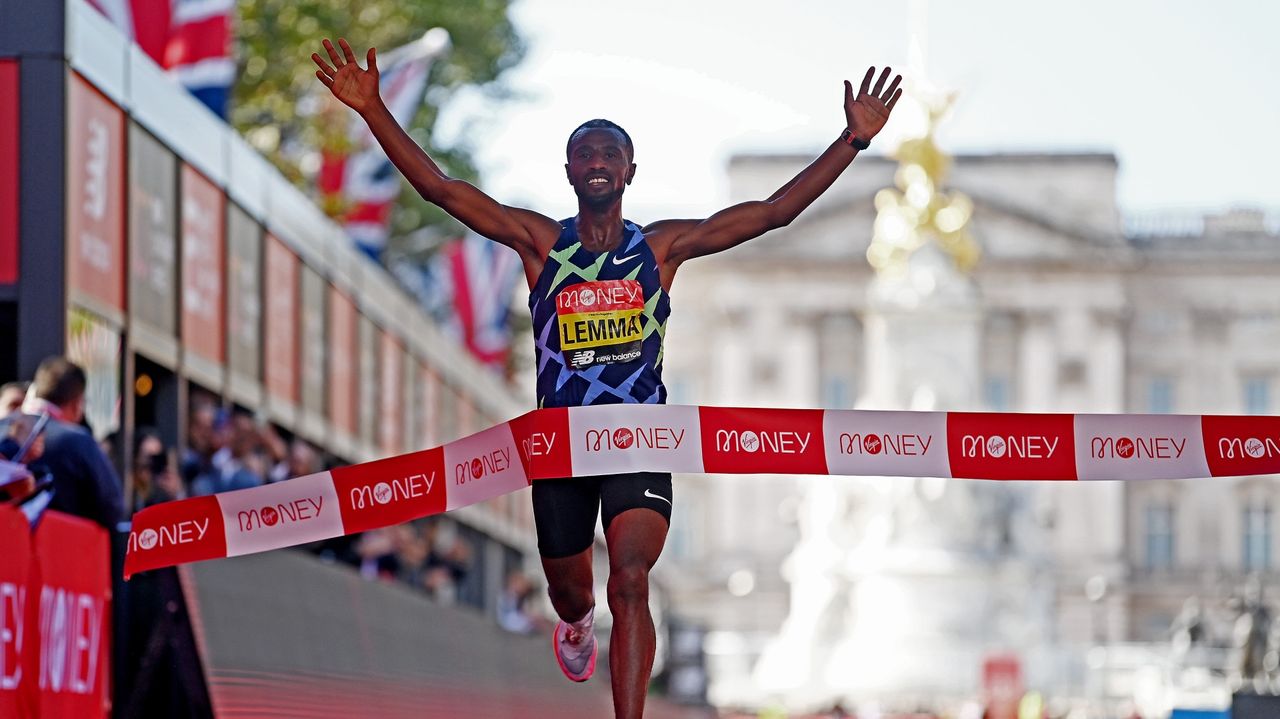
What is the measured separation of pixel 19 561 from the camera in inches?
414

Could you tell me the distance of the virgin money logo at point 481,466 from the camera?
360 inches

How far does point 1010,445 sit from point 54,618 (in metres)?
3.93

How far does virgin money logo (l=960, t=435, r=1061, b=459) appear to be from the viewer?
9242mm

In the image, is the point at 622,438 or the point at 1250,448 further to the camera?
the point at 1250,448

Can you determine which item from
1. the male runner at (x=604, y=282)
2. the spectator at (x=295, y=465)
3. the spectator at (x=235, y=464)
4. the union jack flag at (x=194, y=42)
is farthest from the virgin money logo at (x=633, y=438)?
the union jack flag at (x=194, y=42)

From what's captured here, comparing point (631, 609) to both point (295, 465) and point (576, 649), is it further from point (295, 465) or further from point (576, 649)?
Answer: point (295, 465)

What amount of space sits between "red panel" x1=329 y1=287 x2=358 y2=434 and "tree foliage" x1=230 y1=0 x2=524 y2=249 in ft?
12.9

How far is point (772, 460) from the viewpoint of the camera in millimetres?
9055

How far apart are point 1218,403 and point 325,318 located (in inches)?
3374

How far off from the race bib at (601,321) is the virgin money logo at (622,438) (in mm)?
223

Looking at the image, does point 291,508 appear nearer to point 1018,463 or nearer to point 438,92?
point 1018,463

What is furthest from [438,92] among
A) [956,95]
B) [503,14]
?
[956,95]

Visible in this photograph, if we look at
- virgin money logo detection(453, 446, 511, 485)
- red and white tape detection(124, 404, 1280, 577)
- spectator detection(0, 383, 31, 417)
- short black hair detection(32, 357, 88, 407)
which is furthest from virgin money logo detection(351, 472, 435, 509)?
spectator detection(0, 383, 31, 417)

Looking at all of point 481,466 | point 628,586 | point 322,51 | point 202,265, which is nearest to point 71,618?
point 481,466
